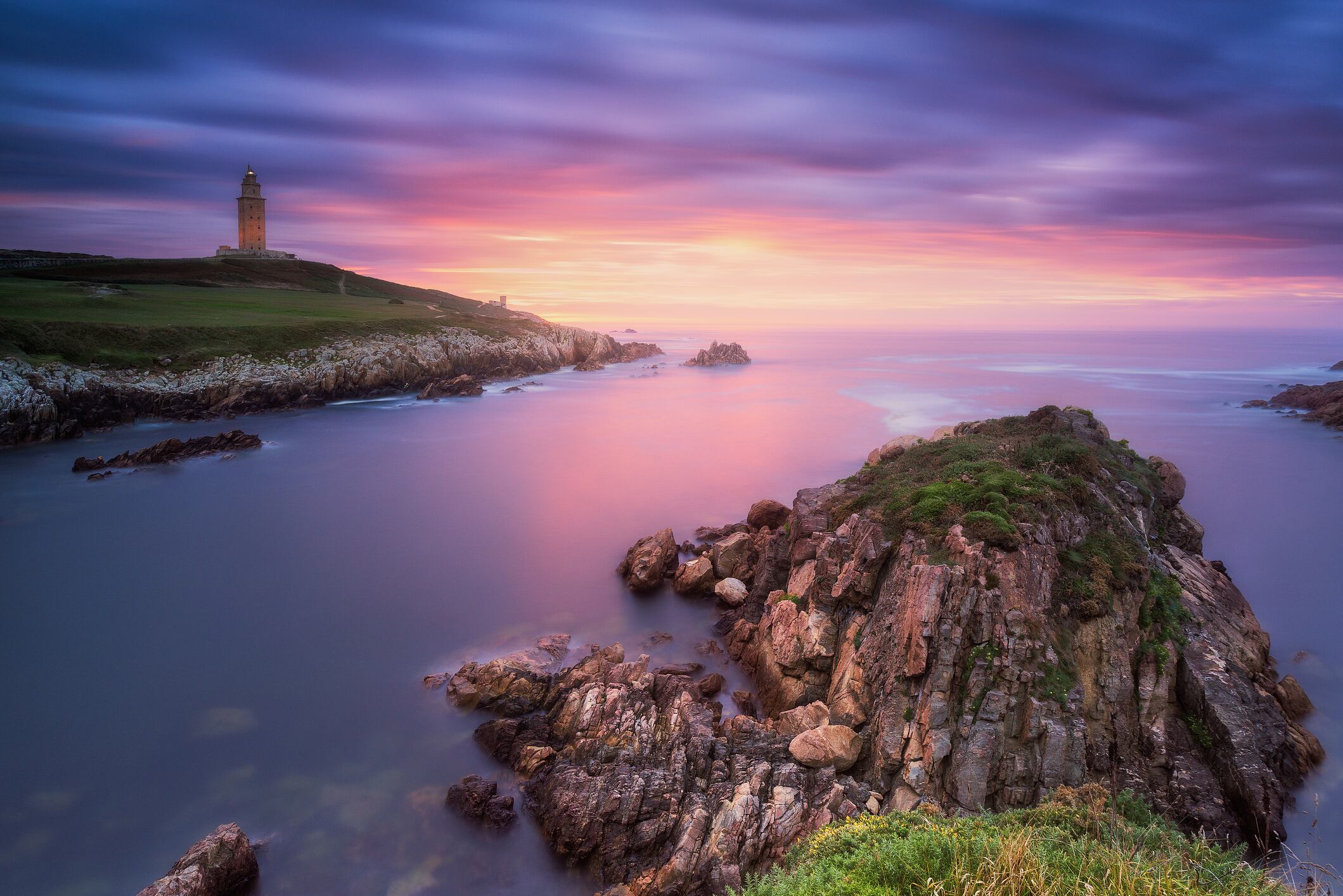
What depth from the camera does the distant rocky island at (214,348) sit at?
39.7 metres

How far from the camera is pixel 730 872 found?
924cm

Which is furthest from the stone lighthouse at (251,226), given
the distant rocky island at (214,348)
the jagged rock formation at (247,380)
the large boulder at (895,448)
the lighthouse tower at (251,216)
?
the large boulder at (895,448)

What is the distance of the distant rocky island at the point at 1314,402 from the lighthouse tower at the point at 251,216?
427ft

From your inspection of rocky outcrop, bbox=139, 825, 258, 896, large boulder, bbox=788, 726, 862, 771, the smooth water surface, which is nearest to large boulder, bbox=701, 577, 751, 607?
the smooth water surface

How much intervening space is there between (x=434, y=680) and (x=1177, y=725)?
1462cm

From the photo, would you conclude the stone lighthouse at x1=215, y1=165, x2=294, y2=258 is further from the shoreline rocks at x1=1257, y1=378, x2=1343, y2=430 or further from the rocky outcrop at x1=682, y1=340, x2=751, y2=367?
the shoreline rocks at x1=1257, y1=378, x2=1343, y2=430

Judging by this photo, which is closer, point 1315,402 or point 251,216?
point 1315,402

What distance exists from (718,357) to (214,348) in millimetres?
60939

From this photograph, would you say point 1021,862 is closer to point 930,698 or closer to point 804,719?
point 930,698

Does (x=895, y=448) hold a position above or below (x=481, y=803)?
above

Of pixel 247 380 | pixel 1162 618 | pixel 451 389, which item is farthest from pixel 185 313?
pixel 1162 618

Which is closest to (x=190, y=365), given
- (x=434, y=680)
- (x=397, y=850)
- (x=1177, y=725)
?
(x=434, y=680)

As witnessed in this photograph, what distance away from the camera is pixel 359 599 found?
19.5m

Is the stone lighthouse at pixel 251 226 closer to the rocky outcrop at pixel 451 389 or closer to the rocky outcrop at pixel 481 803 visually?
the rocky outcrop at pixel 451 389
